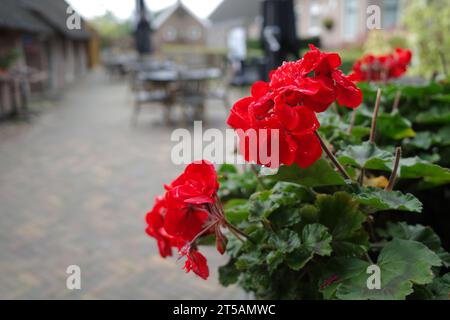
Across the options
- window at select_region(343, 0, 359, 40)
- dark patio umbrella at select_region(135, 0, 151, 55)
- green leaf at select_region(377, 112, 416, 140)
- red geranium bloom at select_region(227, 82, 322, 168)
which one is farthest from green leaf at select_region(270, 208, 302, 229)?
window at select_region(343, 0, 359, 40)

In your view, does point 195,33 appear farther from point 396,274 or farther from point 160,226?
point 396,274

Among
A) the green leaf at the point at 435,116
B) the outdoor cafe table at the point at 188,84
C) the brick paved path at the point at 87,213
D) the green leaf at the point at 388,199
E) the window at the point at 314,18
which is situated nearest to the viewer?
the green leaf at the point at 388,199

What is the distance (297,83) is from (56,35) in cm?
1822

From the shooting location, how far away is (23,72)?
34.3ft

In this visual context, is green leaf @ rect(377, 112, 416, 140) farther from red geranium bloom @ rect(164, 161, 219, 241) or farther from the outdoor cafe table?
the outdoor cafe table

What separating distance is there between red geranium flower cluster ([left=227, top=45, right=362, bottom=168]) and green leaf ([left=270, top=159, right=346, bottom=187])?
0.12 meters

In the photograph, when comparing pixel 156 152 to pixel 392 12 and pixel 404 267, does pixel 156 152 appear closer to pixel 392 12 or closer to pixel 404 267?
pixel 404 267

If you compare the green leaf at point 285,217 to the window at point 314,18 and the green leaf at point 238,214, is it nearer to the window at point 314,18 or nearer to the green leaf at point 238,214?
the green leaf at point 238,214

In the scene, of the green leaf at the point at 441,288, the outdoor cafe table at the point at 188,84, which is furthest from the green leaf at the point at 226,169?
the outdoor cafe table at the point at 188,84

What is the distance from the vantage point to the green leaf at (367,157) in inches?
45.2

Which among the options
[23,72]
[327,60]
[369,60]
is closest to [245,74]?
[23,72]

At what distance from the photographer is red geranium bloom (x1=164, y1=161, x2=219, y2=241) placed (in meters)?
1.02

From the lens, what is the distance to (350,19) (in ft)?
68.6
